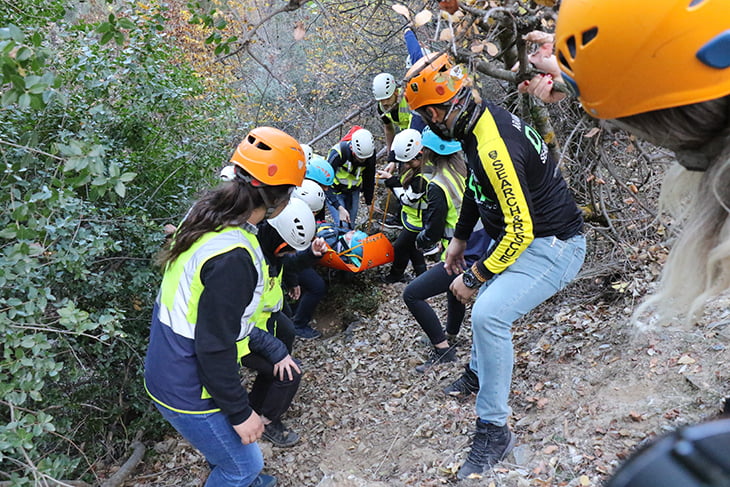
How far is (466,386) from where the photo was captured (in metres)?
4.45

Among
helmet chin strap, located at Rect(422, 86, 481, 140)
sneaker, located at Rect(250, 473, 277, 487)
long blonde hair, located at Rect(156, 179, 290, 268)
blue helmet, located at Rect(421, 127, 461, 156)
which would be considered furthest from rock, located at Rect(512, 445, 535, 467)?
blue helmet, located at Rect(421, 127, 461, 156)

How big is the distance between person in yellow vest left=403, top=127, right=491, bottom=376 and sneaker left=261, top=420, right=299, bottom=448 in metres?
1.44

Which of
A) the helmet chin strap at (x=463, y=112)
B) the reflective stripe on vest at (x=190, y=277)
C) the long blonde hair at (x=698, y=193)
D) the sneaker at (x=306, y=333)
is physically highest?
the long blonde hair at (x=698, y=193)

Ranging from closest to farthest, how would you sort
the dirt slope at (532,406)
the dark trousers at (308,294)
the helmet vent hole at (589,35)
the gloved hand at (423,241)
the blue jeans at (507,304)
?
the helmet vent hole at (589,35), the blue jeans at (507,304), the dirt slope at (532,406), the gloved hand at (423,241), the dark trousers at (308,294)

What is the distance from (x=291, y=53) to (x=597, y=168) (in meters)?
12.4

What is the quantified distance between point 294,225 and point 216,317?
7.47 ft

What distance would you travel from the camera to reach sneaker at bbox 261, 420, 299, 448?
15.1 ft

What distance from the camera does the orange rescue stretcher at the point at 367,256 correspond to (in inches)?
256

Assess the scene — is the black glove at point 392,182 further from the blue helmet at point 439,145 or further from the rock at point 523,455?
the rock at point 523,455

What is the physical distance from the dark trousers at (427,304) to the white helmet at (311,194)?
6.58ft

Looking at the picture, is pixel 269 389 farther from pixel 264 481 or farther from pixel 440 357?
pixel 440 357

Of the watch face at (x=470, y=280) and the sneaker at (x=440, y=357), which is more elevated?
the watch face at (x=470, y=280)

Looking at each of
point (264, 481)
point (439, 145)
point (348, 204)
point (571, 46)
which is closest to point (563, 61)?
point (571, 46)

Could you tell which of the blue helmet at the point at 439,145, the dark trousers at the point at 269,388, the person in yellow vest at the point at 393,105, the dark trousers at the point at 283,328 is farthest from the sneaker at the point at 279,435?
the person in yellow vest at the point at 393,105
